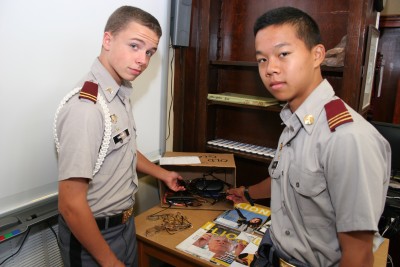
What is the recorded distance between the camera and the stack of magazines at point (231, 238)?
1.29 metres

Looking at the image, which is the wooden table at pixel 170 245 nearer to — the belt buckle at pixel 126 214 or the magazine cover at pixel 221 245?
the magazine cover at pixel 221 245

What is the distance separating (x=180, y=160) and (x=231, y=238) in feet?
1.71

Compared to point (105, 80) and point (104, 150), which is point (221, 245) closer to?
point (104, 150)

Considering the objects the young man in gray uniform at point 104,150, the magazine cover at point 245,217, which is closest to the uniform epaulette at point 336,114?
the young man in gray uniform at point 104,150

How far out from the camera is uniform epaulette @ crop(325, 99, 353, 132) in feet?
2.68

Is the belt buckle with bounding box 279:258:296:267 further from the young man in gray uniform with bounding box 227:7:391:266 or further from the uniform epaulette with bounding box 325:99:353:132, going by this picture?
the uniform epaulette with bounding box 325:99:353:132

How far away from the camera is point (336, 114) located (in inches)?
33.4

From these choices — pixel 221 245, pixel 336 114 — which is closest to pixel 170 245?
pixel 221 245

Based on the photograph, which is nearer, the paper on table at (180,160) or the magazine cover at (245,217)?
the magazine cover at (245,217)

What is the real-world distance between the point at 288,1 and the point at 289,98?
112cm

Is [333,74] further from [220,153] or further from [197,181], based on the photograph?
[197,181]

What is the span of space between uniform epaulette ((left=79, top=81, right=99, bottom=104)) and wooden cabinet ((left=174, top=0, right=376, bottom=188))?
3.19 ft

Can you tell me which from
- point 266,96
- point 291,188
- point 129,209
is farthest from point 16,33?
point 266,96

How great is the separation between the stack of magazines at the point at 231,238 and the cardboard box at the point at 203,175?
0.41 feet
